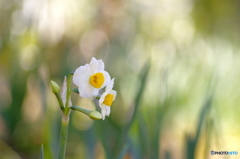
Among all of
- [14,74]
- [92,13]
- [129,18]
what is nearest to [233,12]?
[129,18]

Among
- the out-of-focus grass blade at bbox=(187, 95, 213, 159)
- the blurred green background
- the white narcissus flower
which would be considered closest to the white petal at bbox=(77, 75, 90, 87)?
the white narcissus flower

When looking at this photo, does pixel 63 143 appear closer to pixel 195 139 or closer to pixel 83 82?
pixel 83 82

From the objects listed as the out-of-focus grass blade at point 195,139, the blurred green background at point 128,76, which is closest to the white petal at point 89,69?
the blurred green background at point 128,76

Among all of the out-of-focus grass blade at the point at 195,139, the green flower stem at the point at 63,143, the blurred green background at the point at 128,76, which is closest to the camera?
the green flower stem at the point at 63,143

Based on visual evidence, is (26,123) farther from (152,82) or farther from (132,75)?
(152,82)

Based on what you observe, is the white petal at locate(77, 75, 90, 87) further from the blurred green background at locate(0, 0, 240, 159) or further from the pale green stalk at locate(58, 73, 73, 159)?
the blurred green background at locate(0, 0, 240, 159)

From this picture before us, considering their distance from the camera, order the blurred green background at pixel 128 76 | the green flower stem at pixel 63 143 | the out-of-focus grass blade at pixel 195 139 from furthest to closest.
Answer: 1. the blurred green background at pixel 128 76
2. the out-of-focus grass blade at pixel 195 139
3. the green flower stem at pixel 63 143

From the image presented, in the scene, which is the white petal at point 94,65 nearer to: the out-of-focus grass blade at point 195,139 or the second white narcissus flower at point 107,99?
the second white narcissus flower at point 107,99

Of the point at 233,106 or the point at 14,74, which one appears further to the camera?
the point at 233,106

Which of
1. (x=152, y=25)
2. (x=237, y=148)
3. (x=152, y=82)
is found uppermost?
(x=152, y=25)
